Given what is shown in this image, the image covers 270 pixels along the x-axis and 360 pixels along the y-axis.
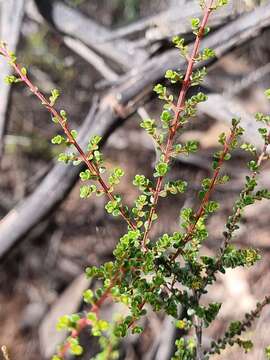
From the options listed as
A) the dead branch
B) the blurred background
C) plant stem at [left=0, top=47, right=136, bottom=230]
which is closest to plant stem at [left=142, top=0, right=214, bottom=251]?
plant stem at [left=0, top=47, right=136, bottom=230]

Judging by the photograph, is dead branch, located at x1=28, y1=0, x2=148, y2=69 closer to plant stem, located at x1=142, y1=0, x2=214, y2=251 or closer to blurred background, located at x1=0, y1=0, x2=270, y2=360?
blurred background, located at x1=0, y1=0, x2=270, y2=360

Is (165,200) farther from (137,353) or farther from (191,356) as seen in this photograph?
(191,356)

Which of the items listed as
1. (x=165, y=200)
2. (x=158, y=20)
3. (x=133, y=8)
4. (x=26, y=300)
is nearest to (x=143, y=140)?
(x=165, y=200)

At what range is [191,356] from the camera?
3.84 ft

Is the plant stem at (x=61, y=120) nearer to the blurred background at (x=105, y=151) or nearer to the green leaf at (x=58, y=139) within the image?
the green leaf at (x=58, y=139)

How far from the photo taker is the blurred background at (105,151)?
1.91 meters

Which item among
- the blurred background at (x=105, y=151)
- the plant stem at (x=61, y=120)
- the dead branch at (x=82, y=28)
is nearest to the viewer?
the plant stem at (x=61, y=120)

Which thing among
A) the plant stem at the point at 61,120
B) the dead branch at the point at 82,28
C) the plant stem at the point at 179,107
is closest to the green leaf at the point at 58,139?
the plant stem at the point at 61,120

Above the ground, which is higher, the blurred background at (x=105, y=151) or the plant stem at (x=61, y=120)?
the blurred background at (x=105, y=151)

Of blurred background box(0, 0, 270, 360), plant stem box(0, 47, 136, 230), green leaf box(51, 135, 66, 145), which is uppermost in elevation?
blurred background box(0, 0, 270, 360)

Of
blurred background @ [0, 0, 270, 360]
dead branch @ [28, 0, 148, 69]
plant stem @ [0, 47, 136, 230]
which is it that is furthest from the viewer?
dead branch @ [28, 0, 148, 69]

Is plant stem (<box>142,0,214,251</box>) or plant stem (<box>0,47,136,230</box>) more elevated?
plant stem (<box>142,0,214,251</box>)

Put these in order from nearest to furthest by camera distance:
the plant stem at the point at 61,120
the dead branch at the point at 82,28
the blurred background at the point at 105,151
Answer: the plant stem at the point at 61,120 < the blurred background at the point at 105,151 < the dead branch at the point at 82,28

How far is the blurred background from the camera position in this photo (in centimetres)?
191
